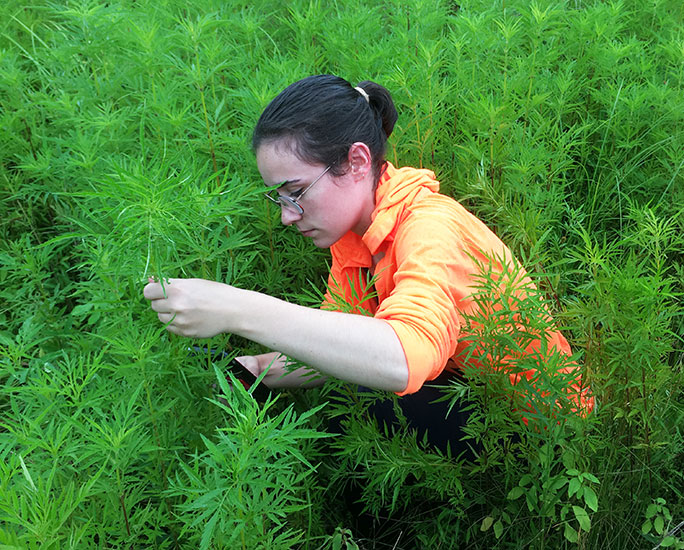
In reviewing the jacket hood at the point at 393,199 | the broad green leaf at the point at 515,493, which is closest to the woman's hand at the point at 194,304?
the jacket hood at the point at 393,199

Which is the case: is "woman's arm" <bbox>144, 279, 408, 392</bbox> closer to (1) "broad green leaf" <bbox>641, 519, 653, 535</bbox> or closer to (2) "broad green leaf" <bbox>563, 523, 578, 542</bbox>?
(2) "broad green leaf" <bbox>563, 523, 578, 542</bbox>

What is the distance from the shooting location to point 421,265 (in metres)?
1.49

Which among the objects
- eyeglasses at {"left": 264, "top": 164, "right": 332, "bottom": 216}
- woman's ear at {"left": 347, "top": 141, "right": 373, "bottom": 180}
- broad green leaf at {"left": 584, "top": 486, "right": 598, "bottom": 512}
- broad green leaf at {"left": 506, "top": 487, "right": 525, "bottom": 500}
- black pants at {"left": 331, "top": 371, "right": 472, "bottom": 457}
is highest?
woman's ear at {"left": 347, "top": 141, "right": 373, "bottom": 180}

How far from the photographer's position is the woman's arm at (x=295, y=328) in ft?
4.43

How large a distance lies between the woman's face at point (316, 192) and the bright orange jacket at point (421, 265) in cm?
7

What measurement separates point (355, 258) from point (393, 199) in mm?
315

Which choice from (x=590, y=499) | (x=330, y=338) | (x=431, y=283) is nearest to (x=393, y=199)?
(x=431, y=283)

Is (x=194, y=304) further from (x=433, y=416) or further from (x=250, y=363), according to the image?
(x=433, y=416)

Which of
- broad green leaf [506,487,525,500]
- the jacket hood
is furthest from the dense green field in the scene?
the jacket hood

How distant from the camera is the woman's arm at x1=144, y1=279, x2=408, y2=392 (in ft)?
4.43

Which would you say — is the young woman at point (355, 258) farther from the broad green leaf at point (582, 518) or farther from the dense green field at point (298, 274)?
A: the broad green leaf at point (582, 518)

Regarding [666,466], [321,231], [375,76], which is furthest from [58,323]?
[666,466]

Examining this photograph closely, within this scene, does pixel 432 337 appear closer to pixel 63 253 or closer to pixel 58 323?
pixel 58 323

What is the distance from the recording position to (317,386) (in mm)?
2219
